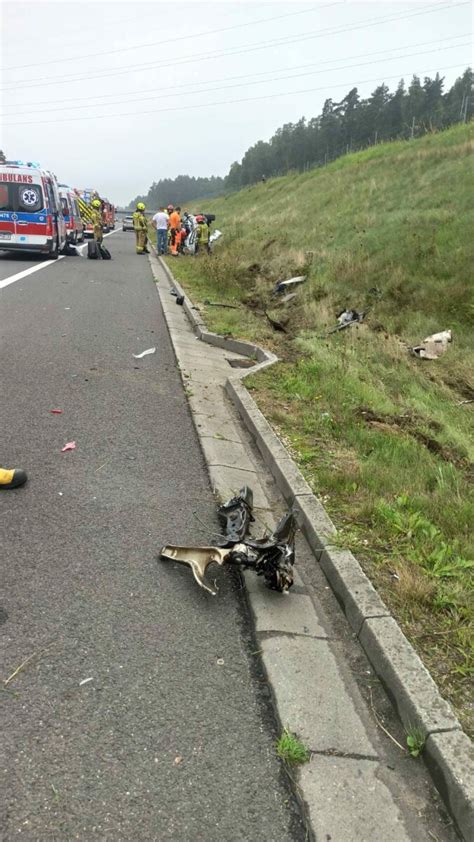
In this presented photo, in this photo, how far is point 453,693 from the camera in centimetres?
232

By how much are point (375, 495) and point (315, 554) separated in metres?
0.79

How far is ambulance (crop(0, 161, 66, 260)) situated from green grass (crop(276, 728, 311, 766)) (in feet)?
55.4

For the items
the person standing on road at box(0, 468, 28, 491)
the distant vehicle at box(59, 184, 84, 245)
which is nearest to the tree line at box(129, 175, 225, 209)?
the distant vehicle at box(59, 184, 84, 245)

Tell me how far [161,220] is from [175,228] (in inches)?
47.2

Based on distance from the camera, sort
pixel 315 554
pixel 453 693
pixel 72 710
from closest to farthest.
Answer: pixel 72 710 < pixel 453 693 < pixel 315 554

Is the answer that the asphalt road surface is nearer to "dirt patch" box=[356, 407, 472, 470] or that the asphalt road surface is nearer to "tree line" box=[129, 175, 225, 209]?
"dirt patch" box=[356, 407, 472, 470]

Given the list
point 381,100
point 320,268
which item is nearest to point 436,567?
point 320,268

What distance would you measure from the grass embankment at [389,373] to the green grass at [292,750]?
25.4 inches

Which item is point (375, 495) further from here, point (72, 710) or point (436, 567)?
point (72, 710)

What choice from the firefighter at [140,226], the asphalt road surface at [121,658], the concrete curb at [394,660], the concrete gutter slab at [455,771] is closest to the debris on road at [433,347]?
the asphalt road surface at [121,658]

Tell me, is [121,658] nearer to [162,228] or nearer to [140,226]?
[162,228]

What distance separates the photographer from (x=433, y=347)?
8922 millimetres

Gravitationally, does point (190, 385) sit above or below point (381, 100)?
below

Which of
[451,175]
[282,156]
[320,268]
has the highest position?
[282,156]
